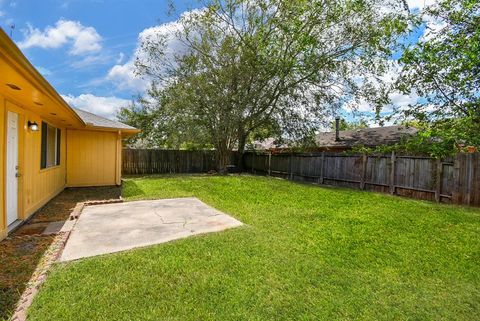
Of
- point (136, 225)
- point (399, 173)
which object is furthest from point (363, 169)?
point (136, 225)

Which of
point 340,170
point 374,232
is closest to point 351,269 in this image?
point 374,232

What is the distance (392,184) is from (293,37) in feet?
25.8

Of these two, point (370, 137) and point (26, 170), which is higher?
point (370, 137)

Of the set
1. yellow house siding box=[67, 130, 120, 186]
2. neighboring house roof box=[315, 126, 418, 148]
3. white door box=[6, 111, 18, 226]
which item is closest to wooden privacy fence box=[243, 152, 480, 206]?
neighboring house roof box=[315, 126, 418, 148]

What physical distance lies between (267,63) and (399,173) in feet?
25.3

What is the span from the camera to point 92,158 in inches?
389

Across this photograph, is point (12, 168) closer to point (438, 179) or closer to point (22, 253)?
point (22, 253)

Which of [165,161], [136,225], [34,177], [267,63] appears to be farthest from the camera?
[165,161]

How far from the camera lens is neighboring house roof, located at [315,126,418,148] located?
13.0m

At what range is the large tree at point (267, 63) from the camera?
1211 centimetres

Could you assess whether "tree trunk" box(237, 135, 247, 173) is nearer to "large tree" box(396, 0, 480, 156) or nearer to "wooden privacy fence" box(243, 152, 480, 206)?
"wooden privacy fence" box(243, 152, 480, 206)

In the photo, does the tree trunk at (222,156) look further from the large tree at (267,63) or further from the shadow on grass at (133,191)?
the shadow on grass at (133,191)

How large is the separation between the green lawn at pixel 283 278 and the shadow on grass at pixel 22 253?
29 cm

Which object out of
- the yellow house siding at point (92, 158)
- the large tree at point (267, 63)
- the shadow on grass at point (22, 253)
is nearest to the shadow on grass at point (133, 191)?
the shadow on grass at point (22, 253)
